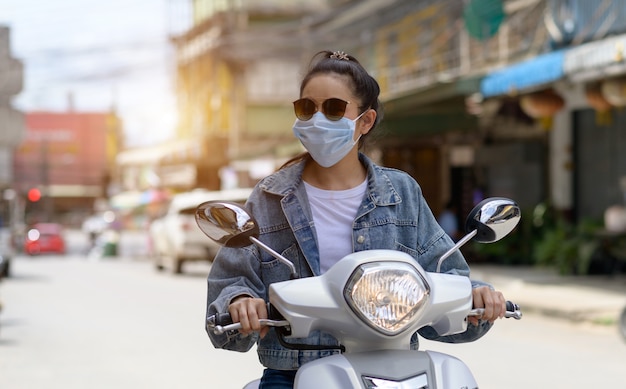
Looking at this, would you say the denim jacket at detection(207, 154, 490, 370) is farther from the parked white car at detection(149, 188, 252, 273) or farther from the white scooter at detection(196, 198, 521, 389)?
the parked white car at detection(149, 188, 252, 273)

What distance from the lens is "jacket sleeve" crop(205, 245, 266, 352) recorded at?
3045 millimetres

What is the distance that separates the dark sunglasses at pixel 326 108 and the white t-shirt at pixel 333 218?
9.6 inches

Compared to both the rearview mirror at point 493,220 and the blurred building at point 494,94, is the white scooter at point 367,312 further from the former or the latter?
the blurred building at point 494,94

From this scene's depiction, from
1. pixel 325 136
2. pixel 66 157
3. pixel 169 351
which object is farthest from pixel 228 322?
pixel 66 157

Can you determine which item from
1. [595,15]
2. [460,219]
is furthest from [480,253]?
[595,15]

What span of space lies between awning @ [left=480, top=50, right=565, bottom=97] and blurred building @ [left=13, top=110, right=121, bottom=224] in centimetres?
7100

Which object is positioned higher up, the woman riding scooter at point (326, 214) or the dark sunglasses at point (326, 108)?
the dark sunglasses at point (326, 108)

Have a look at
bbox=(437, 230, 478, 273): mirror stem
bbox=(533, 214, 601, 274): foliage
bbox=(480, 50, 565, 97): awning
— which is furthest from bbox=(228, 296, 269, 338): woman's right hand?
bbox=(533, 214, 601, 274): foliage

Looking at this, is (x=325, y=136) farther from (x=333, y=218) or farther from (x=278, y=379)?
(x=278, y=379)

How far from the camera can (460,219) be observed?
26.1 m

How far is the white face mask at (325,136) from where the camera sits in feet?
10.2

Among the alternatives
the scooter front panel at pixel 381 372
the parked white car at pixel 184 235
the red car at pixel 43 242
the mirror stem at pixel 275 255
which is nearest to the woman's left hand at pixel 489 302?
the scooter front panel at pixel 381 372

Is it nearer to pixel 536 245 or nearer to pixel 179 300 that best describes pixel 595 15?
pixel 536 245

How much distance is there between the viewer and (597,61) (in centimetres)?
1523
